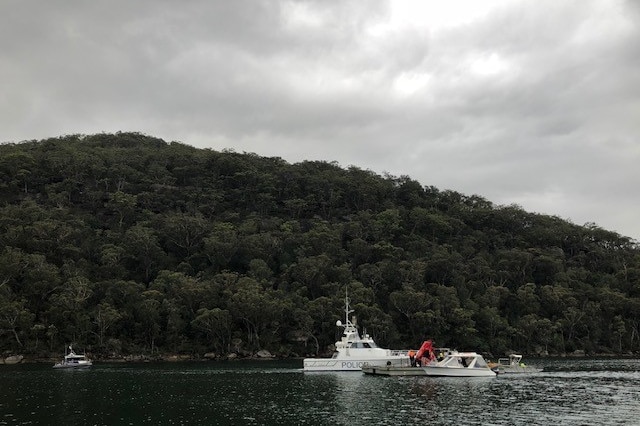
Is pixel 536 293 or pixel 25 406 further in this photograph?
pixel 536 293

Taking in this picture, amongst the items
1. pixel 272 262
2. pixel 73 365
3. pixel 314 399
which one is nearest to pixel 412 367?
pixel 314 399

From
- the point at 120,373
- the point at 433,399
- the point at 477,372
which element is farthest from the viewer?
the point at 120,373

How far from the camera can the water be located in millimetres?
32656

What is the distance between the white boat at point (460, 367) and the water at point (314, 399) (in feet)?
5.97

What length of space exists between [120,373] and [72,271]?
37.2m

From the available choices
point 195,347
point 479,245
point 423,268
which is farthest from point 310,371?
point 479,245

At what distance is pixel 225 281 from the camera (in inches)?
3851

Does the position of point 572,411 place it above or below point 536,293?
below

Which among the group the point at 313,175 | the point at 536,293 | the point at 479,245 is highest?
the point at 313,175

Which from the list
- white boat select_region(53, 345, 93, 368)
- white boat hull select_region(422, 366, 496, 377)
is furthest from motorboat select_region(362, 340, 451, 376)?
white boat select_region(53, 345, 93, 368)

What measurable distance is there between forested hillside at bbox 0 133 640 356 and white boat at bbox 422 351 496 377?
1253 inches

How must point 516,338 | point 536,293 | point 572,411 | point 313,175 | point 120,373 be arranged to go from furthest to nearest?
point 313,175 → point 536,293 → point 516,338 → point 120,373 → point 572,411

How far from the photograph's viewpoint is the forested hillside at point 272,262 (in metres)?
90.9

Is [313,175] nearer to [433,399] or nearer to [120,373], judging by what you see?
[120,373]
